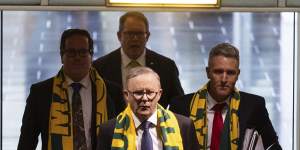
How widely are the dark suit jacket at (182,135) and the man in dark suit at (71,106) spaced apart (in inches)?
42.5

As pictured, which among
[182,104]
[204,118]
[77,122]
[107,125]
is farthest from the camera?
[77,122]

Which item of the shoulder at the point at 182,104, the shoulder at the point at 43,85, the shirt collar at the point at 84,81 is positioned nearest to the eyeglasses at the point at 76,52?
the shirt collar at the point at 84,81

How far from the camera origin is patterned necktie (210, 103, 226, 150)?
4.48 metres

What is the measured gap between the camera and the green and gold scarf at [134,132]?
12.1 feet

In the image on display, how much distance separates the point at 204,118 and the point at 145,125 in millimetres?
879

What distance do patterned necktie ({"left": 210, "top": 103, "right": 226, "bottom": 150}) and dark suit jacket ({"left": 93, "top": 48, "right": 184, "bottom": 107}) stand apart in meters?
0.71

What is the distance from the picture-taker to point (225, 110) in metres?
4.51

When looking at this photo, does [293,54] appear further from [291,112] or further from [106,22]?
[106,22]

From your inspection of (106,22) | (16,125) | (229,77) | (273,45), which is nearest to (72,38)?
(106,22)

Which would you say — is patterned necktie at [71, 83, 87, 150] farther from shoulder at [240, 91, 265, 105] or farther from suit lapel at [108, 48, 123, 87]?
shoulder at [240, 91, 265, 105]

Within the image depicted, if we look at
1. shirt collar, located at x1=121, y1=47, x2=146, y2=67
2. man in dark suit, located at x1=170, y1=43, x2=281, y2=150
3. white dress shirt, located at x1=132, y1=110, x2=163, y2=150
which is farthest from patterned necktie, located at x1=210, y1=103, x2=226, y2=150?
shirt collar, located at x1=121, y1=47, x2=146, y2=67

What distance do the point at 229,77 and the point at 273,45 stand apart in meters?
1.27

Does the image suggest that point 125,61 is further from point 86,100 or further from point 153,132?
point 153,132

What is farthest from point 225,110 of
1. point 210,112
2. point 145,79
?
point 145,79
